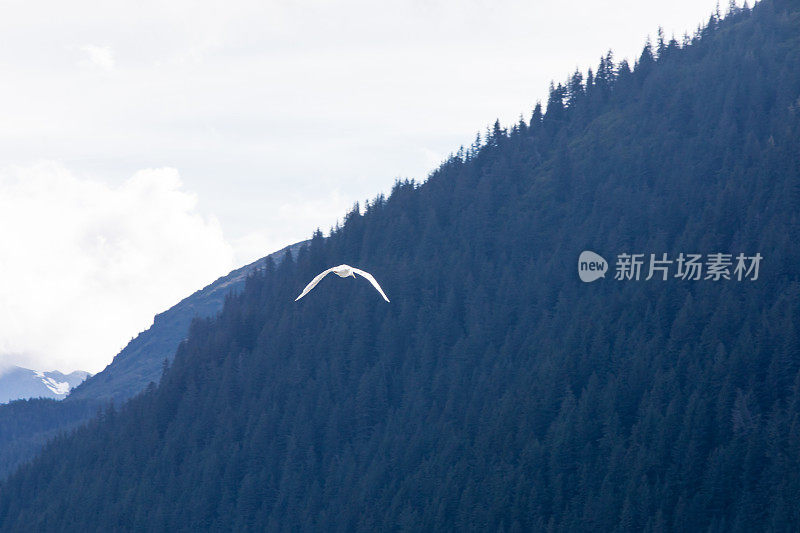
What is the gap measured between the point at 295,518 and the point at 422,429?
85.1 ft

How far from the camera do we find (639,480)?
13588cm

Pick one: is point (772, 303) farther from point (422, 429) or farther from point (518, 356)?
point (422, 429)

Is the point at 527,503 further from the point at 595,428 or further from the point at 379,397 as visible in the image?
the point at 379,397

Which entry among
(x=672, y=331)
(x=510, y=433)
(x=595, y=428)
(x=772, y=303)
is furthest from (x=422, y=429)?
(x=772, y=303)

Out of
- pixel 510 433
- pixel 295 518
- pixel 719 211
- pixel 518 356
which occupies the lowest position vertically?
pixel 295 518

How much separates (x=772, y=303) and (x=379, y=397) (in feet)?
234

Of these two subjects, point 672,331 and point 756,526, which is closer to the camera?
point 756,526

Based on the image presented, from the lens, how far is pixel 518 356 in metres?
182

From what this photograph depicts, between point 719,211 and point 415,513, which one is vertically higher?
point 719,211

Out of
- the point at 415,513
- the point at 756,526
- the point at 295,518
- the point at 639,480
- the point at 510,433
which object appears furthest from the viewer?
the point at 295,518

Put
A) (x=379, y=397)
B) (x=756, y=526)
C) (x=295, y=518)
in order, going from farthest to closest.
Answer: (x=379, y=397) → (x=295, y=518) → (x=756, y=526)

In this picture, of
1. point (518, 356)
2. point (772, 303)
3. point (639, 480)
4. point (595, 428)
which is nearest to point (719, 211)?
point (772, 303)

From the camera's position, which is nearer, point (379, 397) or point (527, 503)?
point (527, 503)

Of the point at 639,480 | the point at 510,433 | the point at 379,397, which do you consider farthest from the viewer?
the point at 379,397
